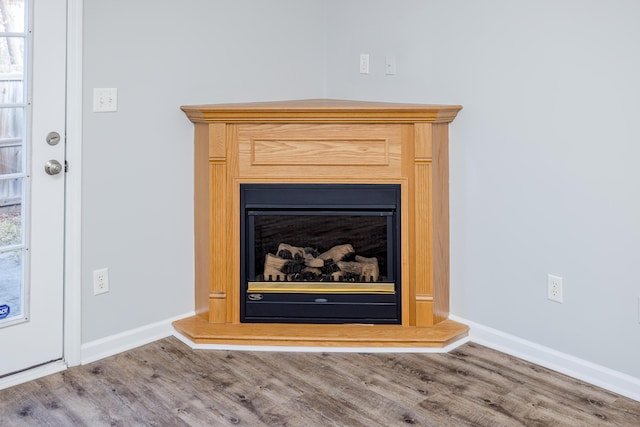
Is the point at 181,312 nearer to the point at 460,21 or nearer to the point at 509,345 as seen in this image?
the point at 509,345

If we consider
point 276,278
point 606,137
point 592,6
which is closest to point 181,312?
point 276,278

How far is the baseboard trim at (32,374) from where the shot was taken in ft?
8.91

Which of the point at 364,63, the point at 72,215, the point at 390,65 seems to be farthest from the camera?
the point at 364,63

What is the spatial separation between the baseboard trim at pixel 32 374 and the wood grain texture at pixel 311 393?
4 cm

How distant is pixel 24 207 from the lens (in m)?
2.73

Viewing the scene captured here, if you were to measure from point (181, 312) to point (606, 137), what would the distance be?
218 centimetres

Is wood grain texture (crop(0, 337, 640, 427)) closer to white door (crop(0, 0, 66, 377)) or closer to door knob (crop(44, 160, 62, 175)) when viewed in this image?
white door (crop(0, 0, 66, 377))

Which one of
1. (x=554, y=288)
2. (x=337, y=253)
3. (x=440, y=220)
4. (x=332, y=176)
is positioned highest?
(x=332, y=176)

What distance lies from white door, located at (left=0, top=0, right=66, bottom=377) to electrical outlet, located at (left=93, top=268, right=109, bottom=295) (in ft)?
0.60

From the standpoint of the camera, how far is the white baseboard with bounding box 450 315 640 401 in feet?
8.70

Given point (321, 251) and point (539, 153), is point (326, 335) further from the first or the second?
point (539, 153)

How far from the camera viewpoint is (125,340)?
313 cm

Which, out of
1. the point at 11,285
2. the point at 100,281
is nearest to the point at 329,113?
the point at 100,281

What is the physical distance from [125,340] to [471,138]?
75.8 inches
